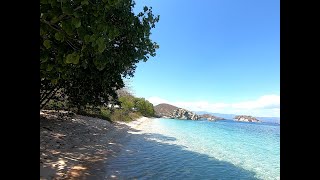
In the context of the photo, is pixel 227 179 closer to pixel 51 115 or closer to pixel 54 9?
pixel 54 9

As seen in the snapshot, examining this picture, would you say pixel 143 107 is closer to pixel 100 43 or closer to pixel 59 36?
pixel 59 36

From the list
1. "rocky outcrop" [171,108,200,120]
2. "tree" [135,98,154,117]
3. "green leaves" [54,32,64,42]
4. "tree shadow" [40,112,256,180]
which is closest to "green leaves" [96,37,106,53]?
"green leaves" [54,32,64,42]

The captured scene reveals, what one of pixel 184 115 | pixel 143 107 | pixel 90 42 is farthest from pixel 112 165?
pixel 184 115

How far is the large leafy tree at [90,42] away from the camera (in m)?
4.73

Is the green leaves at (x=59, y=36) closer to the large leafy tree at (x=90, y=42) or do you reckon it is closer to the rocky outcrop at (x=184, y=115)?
the large leafy tree at (x=90, y=42)

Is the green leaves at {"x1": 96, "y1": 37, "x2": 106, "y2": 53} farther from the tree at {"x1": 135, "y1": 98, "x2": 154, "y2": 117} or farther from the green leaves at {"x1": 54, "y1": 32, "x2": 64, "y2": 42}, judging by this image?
the tree at {"x1": 135, "y1": 98, "x2": 154, "y2": 117}

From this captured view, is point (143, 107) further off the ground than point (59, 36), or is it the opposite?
point (59, 36)

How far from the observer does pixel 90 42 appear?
537 centimetres

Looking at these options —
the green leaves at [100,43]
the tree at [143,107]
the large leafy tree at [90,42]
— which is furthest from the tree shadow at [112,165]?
the tree at [143,107]

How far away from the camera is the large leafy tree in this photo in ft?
15.5
